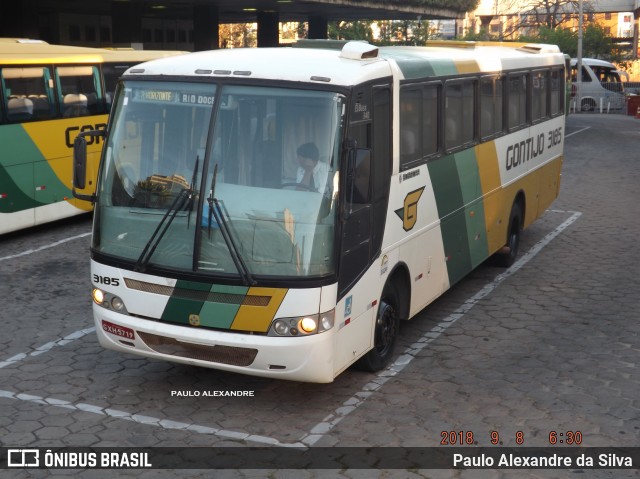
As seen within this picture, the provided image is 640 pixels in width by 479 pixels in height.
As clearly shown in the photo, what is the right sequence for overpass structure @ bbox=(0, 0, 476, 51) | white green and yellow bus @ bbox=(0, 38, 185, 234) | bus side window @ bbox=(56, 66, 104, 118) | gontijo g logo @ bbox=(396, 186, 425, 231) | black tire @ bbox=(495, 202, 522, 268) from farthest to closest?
overpass structure @ bbox=(0, 0, 476, 51)
bus side window @ bbox=(56, 66, 104, 118)
white green and yellow bus @ bbox=(0, 38, 185, 234)
black tire @ bbox=(495, 202, 522, 268)
gontijo g logo @ bbox=(396, 186, 425, 231)

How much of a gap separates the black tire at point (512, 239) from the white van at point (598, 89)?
3934 cm

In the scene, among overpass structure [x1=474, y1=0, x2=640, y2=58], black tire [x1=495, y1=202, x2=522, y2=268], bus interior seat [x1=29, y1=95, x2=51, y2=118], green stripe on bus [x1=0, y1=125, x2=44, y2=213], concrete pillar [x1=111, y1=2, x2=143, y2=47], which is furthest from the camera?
overpass structure [x1=474, y1=0, x2=640, y2=58]

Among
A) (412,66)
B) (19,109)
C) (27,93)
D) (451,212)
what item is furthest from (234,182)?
(27,93)

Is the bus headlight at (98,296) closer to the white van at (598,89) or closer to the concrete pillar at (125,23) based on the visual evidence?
the concrete pillar at (125,23)

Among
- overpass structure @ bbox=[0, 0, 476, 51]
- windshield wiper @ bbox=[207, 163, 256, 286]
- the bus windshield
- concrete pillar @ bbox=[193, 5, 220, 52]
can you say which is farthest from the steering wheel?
concrete pillar @ bbox=[193, 5, 220, 52]

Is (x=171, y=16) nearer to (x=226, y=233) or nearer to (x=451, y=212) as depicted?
(x=451, y=212)

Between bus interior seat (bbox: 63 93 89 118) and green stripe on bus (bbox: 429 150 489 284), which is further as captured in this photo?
bus interior seat (bbox: 63 93 89 118)

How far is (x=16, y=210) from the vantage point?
15164mm

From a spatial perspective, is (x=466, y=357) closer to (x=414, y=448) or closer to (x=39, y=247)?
(x=414, y=448)

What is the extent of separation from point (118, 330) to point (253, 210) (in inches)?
65.5

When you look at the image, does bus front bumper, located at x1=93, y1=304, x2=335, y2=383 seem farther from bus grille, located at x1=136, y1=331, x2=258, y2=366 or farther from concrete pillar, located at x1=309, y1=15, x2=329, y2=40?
concrete pillar, located at x1=309, y1=15, x2=329, y2=40

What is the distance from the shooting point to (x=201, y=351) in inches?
301

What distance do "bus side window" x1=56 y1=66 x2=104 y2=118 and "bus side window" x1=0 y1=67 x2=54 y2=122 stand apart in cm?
35
